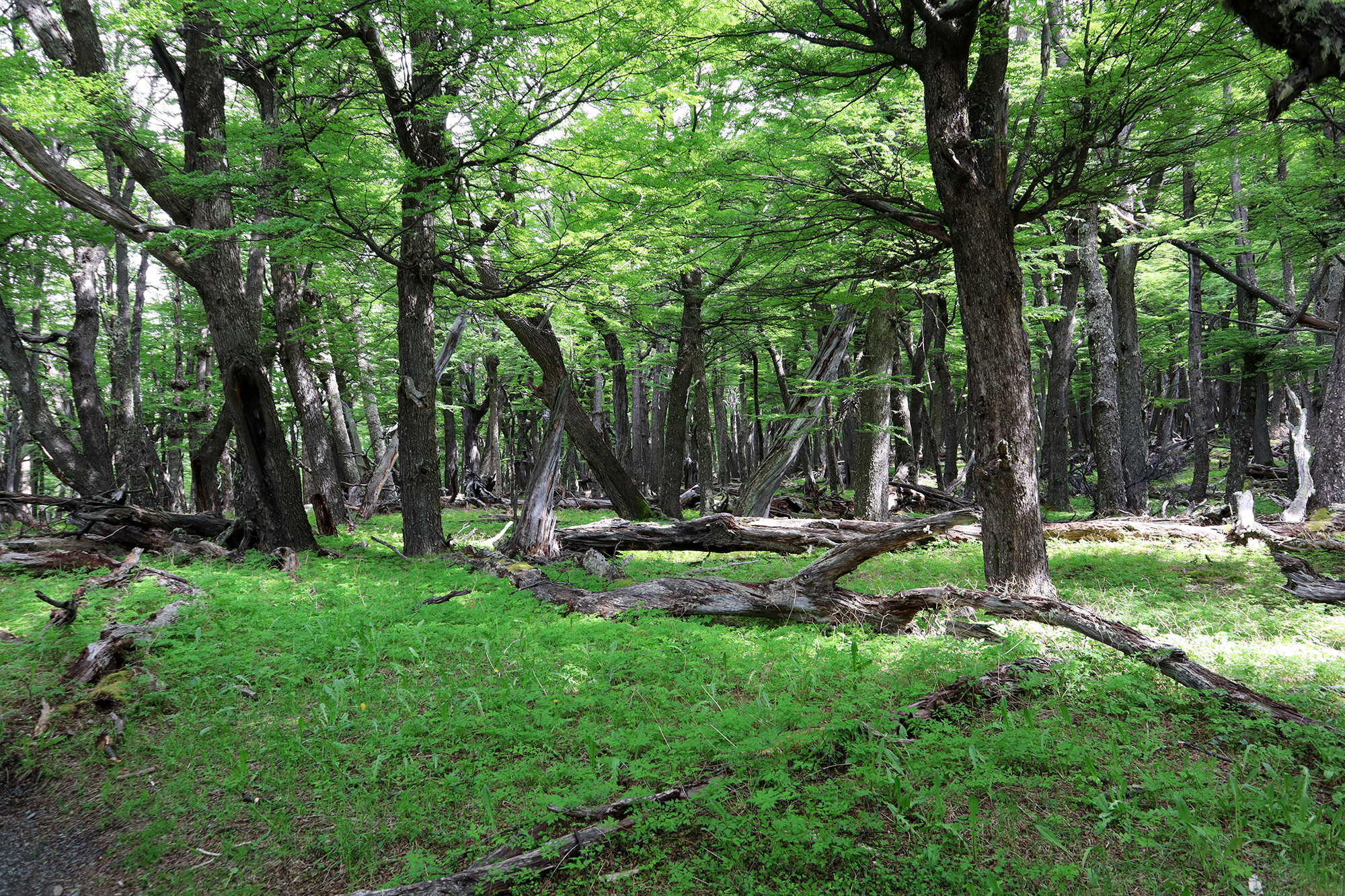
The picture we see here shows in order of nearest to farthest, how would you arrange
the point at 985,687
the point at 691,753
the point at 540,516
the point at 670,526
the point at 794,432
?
the point at 691,753, the point at 985,687, the point at 540,516, the point at 670,526, the point at 794,432

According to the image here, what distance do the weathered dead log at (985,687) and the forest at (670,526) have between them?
1.3 inches

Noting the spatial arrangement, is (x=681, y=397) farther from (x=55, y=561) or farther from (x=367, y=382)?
(x=55, y=561)

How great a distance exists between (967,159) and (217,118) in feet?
32.4

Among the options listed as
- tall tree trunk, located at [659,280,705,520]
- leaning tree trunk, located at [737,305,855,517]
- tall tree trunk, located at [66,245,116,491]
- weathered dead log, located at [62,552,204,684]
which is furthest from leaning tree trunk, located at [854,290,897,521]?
tall tree trunk, located at [66,245,116,491]

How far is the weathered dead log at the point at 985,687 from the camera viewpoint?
4.21 meters

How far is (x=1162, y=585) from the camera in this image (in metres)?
7.19

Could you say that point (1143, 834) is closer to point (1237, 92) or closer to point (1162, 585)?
point (1162, 585)

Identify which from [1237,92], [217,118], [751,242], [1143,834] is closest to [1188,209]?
[1237,92]

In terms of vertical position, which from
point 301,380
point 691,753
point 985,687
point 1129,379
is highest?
point 301,380

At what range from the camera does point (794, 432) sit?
12984mm

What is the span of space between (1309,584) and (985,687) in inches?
175

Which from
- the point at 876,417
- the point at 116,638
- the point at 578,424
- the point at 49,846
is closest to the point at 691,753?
the point at 49,846

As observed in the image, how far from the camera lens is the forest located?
3410mm

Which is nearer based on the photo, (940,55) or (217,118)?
(940,55)
